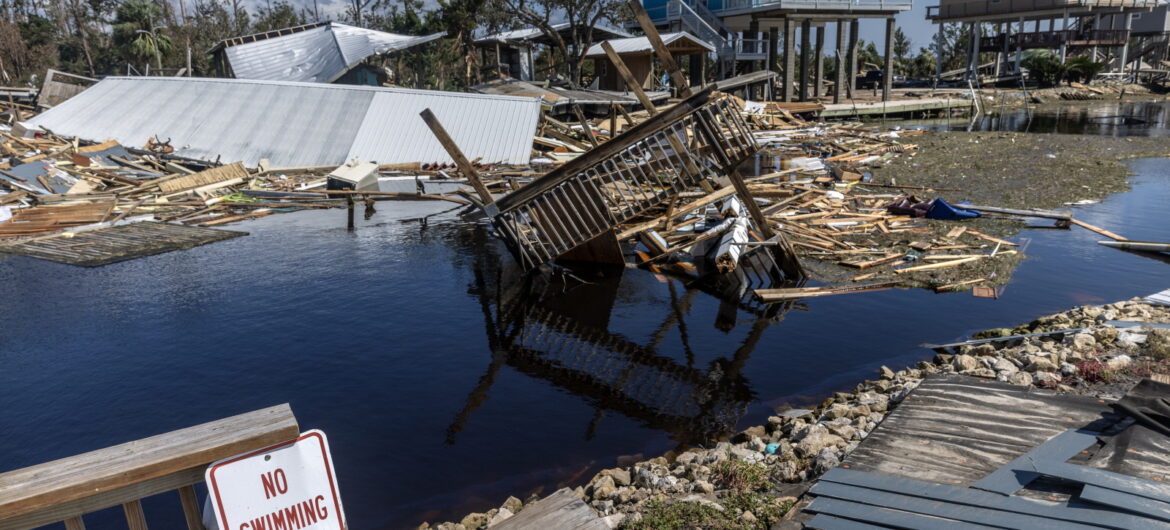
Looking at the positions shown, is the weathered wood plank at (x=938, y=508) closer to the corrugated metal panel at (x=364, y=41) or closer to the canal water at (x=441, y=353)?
the canal water at (x=441, y=353)

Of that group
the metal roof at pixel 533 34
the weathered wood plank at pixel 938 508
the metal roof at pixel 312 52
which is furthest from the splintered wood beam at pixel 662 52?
the metal roof at pixel 533 34

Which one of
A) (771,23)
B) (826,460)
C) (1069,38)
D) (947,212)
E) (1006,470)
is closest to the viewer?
(1006,470)

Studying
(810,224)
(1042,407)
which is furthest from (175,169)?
(1042,407)

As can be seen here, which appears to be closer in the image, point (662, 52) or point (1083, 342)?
point (1083, 342)

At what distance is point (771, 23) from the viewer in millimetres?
65750

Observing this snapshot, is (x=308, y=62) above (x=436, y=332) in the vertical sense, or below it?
above

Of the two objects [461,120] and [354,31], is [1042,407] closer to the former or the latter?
[461,120]

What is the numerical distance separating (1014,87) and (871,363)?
83.4m

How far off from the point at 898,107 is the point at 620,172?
174 feet

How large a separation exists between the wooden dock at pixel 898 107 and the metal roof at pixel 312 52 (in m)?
31.1

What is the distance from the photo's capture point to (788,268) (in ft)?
56.5

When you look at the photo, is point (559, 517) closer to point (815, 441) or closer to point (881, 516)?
point (881, 516)

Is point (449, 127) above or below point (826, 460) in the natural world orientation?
above

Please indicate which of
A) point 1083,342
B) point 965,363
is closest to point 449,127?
point 965,363
